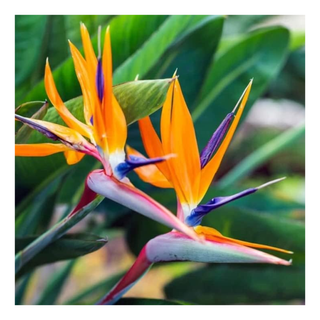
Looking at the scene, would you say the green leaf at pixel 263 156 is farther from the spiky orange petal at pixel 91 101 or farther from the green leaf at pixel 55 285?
the spiky orange petal at pixel 91 101

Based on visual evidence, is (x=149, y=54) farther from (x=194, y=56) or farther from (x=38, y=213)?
(x=38, y=213)

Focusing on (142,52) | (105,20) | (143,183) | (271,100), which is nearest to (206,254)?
(143,183)

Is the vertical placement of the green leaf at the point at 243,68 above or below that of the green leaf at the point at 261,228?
above

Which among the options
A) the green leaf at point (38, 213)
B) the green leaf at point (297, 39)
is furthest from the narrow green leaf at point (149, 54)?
the green leaf at point (297, 39)
